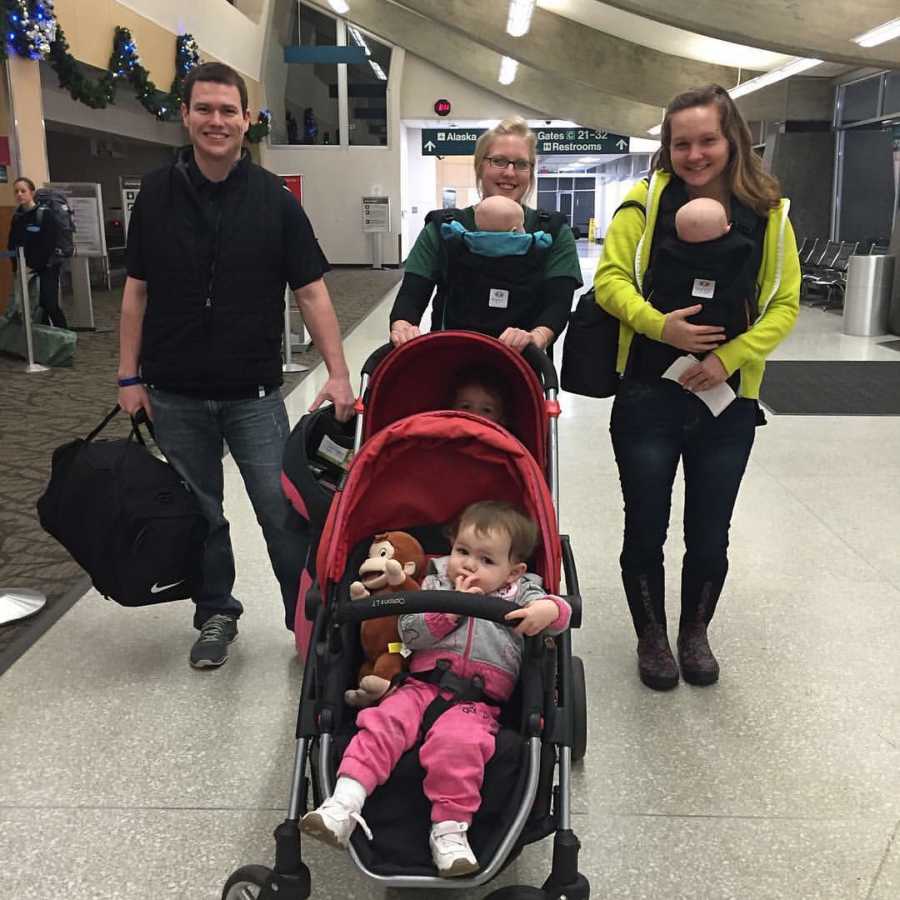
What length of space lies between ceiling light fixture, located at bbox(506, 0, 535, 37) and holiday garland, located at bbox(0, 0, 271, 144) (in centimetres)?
461

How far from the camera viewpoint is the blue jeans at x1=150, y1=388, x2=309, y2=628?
2525 millimetres

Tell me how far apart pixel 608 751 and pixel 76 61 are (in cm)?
1018

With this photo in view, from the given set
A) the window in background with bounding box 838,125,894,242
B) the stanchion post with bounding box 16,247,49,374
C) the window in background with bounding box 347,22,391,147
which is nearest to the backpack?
the stanchion post with bounding box 16,247,49,374

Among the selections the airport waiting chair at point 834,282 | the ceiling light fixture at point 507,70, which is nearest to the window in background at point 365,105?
the ceiling light fixture at point 507,70

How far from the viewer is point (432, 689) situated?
5.69 ft

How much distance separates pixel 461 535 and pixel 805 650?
1504mm

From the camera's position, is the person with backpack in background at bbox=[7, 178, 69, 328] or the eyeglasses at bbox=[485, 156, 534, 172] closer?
the eyeglasses at bbox=[485, 156, 534, 172]

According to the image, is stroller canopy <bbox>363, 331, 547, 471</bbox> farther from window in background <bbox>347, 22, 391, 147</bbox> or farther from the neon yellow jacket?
window in background <bbox>347, 22, 391, 147</bbox>

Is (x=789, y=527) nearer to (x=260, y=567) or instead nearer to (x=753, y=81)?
(x=260, y=567)

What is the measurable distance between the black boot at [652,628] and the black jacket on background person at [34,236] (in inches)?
287

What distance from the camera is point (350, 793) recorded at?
152 centimetres

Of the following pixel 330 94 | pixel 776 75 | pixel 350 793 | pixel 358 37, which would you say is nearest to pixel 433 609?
pixel 350 793

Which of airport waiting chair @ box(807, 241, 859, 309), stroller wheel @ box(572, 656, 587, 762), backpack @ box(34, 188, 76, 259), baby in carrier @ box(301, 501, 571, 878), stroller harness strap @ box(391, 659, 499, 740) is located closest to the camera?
baby in carrier @ box(301, 501, 571, 878)

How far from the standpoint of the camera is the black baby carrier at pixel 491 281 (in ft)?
8.05
